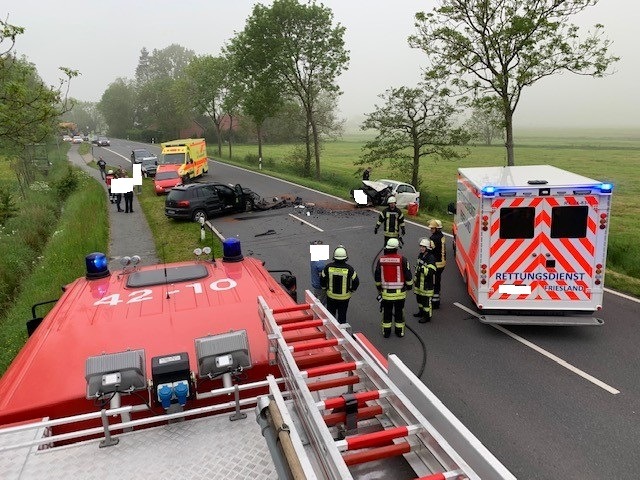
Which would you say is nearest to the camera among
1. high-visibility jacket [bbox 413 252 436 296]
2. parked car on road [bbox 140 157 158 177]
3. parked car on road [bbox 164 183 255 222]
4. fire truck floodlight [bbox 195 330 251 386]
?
fire truck floodlight [bbox 195 330 251 386]

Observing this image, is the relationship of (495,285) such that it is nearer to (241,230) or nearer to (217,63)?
(241,230)

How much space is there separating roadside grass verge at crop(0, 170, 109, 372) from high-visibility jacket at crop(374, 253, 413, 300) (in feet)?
20.6

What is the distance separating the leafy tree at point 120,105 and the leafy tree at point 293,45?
7162cm

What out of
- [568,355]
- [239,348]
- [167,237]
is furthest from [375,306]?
[167,237]

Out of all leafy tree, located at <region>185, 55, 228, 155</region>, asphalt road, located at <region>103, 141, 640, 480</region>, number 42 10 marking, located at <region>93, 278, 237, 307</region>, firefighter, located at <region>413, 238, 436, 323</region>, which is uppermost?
leafy tree, located at <region>185, 55, 228, 155</region>

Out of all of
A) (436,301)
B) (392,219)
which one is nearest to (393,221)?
(392,219)

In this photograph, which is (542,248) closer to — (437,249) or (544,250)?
(544,250)

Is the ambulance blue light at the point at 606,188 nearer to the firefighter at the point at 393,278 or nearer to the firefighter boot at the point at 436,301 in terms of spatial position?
the firefighter at the point at 393,278

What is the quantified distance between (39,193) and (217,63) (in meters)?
24.6

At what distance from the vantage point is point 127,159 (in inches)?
1896

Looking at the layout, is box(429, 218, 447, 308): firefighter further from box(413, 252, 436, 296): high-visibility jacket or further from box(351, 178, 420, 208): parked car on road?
box(351, 178, 420, 208): parked car on road

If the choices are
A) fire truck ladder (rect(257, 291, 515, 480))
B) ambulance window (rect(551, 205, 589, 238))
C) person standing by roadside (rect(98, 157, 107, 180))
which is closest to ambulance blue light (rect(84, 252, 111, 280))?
fire truck ladder (rect(257, 291, 515, 480))

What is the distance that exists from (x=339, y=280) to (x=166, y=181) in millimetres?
20111

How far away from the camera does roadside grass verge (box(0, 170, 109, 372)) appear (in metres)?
9.40
